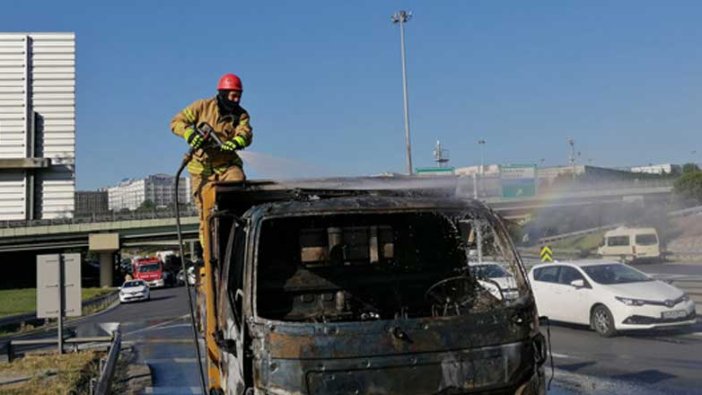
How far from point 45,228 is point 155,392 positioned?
5087 centimetres

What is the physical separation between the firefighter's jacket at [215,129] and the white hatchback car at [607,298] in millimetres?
7927

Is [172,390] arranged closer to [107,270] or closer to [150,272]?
[150,272]

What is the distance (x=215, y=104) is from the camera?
6387 mm

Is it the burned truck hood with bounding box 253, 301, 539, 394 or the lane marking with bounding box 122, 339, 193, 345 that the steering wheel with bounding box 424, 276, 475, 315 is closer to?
the burned truck hood with bounding box 253, 301, 539, 394

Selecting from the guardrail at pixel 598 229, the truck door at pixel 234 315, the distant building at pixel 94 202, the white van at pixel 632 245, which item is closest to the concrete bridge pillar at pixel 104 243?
the distant building at pixel 94 202

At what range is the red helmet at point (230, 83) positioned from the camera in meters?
6.24

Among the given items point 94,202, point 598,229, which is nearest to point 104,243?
point 94,202

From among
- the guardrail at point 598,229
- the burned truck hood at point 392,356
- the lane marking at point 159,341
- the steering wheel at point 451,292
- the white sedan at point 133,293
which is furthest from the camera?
the guardrail at point 598,229

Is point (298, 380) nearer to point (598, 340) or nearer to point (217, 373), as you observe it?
point (217, 373)

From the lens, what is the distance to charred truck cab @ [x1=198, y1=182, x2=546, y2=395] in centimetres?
370

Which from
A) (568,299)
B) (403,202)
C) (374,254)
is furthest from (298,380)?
(568,299)

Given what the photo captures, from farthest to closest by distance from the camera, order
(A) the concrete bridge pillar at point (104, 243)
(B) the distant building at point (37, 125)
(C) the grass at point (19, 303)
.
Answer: (A) the concrete bridge pillar at point (104, 243)
(C) the grass at point (19, 303)
(B) the distant building at point (37, 125)

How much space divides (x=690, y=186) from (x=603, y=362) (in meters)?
59.9

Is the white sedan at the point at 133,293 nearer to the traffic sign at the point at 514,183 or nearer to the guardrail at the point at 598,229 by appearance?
the traffic sign at the point at 514,183
